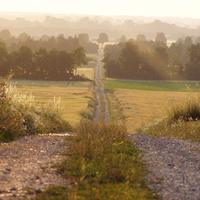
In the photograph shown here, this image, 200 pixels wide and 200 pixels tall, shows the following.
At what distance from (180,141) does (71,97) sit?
5042cm

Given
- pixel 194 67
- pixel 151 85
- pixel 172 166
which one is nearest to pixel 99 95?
pixel 151 85

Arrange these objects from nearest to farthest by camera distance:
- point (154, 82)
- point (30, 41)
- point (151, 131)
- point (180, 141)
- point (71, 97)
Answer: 1. point (180, 141)
2. point (151, 131)
3. point (71, 97)
4. point (154, 82)
5. point (30, 41)

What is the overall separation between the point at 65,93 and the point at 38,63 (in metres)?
23.5

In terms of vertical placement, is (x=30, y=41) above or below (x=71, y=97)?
above

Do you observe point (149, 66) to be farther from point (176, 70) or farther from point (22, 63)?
point (22, 63)

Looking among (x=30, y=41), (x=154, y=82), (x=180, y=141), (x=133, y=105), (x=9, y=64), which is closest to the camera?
(x=180, y=141)

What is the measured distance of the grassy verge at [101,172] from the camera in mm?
6566

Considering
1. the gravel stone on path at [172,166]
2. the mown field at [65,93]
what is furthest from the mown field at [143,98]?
the gravel stone on path at [172,166]

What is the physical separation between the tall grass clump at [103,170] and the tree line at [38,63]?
77.5m

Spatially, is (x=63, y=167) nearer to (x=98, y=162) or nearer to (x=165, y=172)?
(x=98, y=162)

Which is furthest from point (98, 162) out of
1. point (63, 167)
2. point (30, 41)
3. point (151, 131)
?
point (30, 41)

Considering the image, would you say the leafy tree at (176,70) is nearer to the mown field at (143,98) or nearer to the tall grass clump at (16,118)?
the mown field at (143,98)

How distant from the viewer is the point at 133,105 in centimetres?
5600

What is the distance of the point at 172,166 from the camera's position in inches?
368
